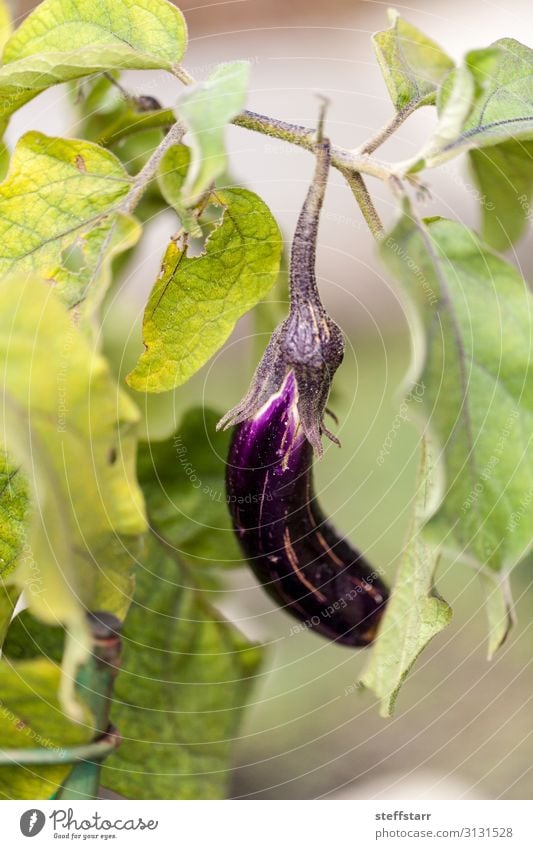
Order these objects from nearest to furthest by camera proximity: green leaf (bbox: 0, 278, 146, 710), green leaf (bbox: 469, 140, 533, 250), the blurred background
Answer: green leaf (bbox: 0, 278, 146, 710), green leaf (bbox: 469, 140, 533, 250), the blurred background

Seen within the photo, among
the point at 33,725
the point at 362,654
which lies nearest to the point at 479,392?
the point at 33,725

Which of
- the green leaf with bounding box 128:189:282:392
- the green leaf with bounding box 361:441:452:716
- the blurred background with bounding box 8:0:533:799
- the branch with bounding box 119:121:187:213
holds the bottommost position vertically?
the blurred background with bounding box 8:0:533:799

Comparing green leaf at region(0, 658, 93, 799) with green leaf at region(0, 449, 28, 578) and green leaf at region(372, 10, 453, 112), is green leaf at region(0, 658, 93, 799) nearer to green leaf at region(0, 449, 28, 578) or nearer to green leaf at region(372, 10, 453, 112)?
green leaf at region(0, 449, 28, 578)

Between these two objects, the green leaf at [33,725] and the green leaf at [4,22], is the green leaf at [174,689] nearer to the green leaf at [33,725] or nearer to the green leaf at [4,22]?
the green leaf at [33,725]

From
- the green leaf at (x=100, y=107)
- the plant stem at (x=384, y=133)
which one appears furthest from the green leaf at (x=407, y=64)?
the green leaf at (x=100, y=107)

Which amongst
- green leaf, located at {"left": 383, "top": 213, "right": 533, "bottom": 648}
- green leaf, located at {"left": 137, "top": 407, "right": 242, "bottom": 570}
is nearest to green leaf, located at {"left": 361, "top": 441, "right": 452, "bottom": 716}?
green leaf, located at {"left": 383, "top": 213, "right": 533, "bottom": 648}
